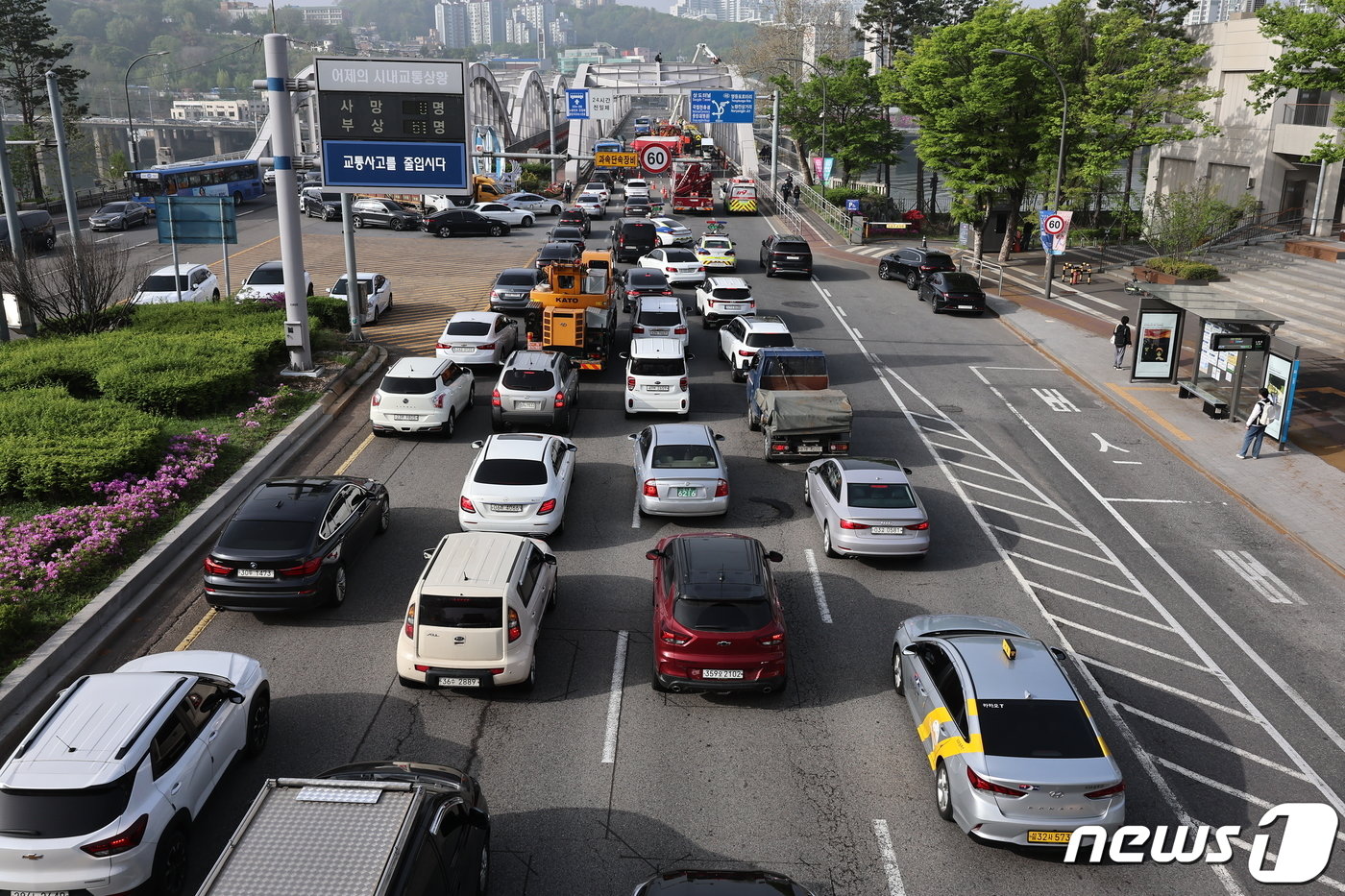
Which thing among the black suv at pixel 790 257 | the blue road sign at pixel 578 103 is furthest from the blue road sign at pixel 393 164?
the blue road sign at pixel 578 103

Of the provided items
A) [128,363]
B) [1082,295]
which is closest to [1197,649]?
[128,363]

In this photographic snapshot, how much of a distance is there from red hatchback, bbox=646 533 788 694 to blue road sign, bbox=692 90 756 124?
2362 inches

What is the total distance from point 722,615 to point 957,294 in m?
27.4

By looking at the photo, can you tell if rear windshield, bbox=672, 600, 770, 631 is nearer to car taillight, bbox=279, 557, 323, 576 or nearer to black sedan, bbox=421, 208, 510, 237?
car taillight, bbox=279, 557, 323, 576

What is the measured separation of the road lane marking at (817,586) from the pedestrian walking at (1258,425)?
38.0ft

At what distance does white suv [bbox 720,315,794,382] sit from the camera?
1133 inches

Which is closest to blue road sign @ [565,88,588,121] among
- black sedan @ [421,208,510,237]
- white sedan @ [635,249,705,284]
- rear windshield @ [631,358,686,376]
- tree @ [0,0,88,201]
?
black sedan @ [421,208,510,237]

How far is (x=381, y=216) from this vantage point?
57.2 m

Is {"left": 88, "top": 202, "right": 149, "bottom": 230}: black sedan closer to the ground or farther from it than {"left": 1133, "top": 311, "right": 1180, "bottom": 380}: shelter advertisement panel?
farther from it

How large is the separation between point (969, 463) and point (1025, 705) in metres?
12.6

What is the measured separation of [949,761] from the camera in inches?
449

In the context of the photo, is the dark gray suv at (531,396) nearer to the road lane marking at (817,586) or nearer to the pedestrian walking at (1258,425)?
the road lane marking at (817,586)

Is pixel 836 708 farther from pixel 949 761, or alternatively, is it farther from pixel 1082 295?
pixel 1082 295

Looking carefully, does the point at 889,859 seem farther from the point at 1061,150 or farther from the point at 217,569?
the point at 1061,150
